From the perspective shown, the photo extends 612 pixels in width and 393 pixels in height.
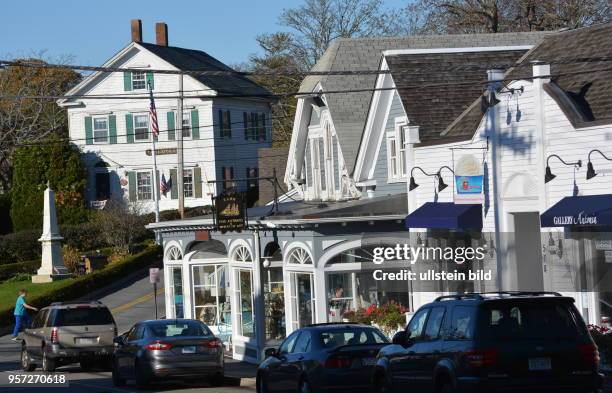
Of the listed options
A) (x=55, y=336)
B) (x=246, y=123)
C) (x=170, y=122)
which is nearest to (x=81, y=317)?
(x=55, y=336)

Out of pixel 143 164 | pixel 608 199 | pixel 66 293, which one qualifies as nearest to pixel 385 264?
pixel 608 199

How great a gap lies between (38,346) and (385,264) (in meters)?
9.64

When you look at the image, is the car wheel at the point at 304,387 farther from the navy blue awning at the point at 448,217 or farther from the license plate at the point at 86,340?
the license plate at the point at 86,340

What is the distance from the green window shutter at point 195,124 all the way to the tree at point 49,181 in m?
6.70

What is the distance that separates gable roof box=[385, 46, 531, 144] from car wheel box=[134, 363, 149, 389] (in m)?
9.63

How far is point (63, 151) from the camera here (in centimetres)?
6862

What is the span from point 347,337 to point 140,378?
6.95m

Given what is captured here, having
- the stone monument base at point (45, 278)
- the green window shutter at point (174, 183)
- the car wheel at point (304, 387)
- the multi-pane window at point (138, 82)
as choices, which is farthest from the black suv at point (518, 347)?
the multi-pane window at point (138, 82)

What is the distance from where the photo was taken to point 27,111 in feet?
248

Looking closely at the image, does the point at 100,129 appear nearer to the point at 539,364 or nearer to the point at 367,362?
the point at 367,362

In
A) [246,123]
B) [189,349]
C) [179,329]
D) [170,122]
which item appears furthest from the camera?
[246,123]

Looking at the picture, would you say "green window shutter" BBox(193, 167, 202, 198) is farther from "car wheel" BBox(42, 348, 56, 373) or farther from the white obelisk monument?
"car wheel" BBox(42, 348, 56, 373)

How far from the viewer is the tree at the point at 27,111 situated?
236 feet

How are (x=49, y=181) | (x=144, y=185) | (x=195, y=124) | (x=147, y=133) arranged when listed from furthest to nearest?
(x=144, y=185), (x=147, y=133), (x=195, y=124), (x=49, y=181)
